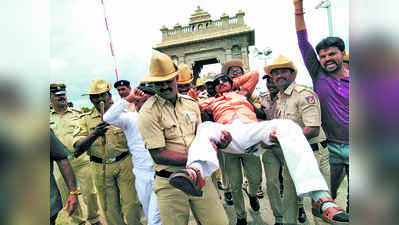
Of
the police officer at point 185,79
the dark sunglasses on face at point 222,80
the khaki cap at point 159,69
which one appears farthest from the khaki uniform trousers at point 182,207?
the police officer at point 185,79

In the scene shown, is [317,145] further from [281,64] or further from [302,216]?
[302,216]

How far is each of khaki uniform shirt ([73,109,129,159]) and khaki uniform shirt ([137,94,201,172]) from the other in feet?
4.52

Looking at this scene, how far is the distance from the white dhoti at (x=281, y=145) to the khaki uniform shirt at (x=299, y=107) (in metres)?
0.50

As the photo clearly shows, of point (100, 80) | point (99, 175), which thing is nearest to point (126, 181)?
point (99, 175)

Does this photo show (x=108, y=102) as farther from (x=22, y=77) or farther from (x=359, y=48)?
(x=359, y=48)

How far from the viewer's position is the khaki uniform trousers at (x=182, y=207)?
2.36m

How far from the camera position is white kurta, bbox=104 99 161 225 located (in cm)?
317

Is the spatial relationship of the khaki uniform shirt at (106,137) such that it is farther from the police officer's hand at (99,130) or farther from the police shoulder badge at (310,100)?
the police shoulder badge at (310,100)

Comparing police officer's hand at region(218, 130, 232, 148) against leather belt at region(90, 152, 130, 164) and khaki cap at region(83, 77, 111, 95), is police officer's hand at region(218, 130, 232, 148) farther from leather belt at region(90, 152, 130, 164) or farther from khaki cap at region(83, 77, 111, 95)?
khaki cap at region(83, 77, 111, 95)

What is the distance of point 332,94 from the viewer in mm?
2809

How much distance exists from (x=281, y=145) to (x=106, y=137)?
2586mm

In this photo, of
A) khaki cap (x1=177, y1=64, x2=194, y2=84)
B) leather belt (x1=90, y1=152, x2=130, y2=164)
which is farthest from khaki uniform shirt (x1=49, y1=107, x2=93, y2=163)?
khaki cap (x1=177, y1=64, x2=194, y2=84)

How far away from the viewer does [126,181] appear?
355 centimetres

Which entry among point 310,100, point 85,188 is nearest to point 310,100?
point 310,100
